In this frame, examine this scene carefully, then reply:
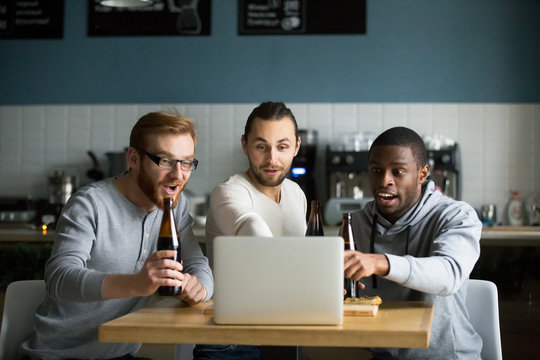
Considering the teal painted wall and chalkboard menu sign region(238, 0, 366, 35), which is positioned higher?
chalkboard menu sign region(238, 0, 366, 35)

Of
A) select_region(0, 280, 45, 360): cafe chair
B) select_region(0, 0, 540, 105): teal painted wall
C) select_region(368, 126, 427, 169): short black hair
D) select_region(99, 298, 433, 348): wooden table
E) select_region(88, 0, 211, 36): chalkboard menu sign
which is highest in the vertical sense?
select_region(88, 0, 211, 36): chalkboard menu sign

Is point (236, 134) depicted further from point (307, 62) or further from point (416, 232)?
point (416, 232)

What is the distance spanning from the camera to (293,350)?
1.68m

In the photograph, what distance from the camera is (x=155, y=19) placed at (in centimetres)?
518

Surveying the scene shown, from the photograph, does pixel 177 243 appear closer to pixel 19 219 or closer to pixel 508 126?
pixel 19 219

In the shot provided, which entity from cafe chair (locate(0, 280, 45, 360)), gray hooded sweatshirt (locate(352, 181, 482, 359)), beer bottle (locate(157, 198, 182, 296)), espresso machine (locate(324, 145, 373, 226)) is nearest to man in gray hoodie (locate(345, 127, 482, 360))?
gray hooded sweatshirt (locate(352, 181, 482, 359))

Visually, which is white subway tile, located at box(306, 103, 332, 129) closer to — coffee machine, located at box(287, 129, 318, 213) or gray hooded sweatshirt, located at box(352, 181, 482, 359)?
coffee machine, located at box(287, 129, 318, 213)

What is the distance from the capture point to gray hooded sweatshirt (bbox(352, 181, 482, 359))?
1.77 metres

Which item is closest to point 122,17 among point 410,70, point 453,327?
point 410,70

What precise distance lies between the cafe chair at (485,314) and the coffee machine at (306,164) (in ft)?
8.57

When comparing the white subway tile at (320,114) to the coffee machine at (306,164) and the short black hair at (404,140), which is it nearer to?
the coffee machine at (306,164)

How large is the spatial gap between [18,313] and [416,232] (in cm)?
121

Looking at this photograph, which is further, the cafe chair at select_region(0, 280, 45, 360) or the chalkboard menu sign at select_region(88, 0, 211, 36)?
the chalkboard menu sign at select_region(88, 0, 211, 36)

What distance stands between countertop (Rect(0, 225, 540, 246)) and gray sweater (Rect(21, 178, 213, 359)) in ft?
5.05
